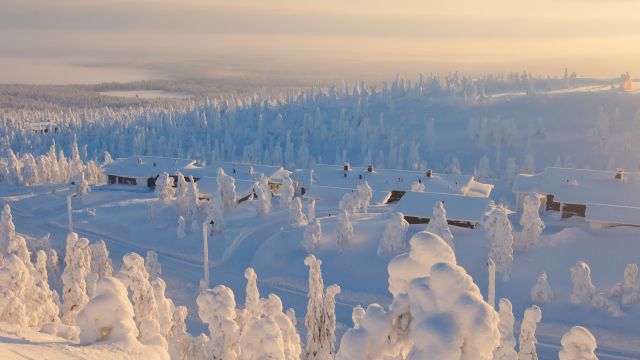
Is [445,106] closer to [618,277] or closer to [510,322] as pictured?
[618,277]

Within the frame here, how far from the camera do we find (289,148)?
101188mm

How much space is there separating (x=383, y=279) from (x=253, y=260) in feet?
31.2

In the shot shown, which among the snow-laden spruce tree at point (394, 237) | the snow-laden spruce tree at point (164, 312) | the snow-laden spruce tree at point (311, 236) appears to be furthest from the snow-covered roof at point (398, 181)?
the snow-laden spruce tree at point (164, 312)

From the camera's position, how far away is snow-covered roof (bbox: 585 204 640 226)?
36.2 meters

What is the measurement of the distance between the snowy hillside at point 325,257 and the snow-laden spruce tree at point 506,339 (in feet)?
0.23

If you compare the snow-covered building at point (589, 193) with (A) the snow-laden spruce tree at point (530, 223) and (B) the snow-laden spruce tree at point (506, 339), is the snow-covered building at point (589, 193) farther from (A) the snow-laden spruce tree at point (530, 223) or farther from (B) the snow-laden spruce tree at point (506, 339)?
(B) the snow-laden spruce tree at point (506, 339)

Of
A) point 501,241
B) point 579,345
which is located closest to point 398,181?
point 501,241

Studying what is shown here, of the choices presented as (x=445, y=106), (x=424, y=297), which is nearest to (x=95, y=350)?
(x=424, y=297)

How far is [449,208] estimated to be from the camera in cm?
3925

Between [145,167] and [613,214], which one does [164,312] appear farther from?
[145,167]

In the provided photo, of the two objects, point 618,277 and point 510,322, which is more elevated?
point 510,322

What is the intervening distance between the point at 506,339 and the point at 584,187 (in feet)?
95.8

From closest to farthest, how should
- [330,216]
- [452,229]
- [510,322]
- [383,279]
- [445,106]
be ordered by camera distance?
[510,322] → [383,279] → [452,229] → [330,216] → [445,106]

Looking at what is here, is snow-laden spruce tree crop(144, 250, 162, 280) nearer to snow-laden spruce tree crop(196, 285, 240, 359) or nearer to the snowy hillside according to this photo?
the snowy hillside
